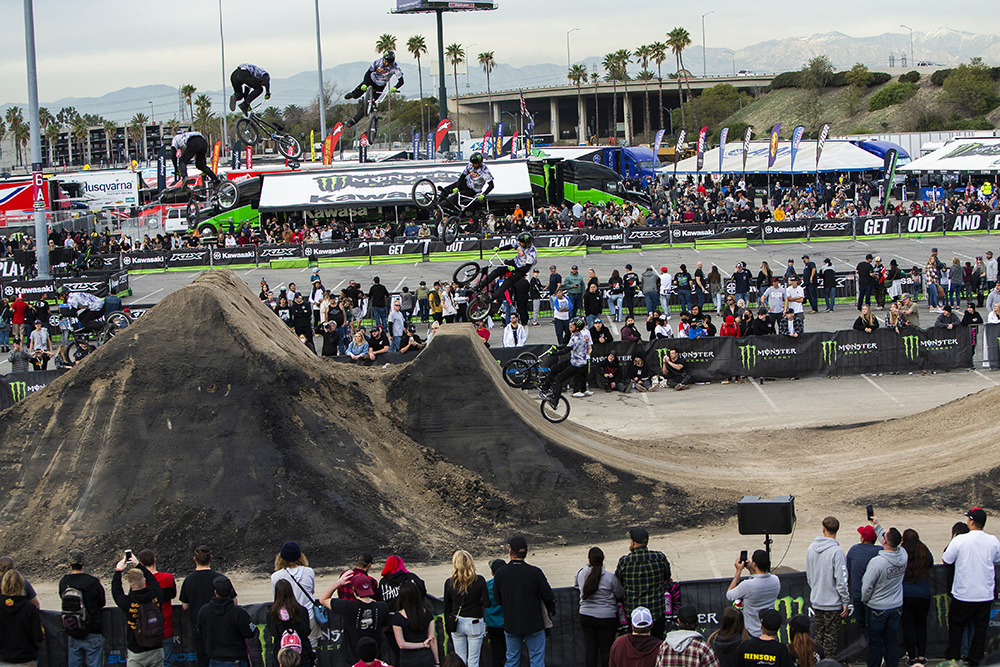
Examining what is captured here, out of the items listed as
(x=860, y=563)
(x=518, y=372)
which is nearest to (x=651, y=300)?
(x=518, y=372)

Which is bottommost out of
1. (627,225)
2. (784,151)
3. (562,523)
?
(562,523)

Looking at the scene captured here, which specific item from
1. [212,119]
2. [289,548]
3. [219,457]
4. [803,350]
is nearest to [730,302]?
[803,350]

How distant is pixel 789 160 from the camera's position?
64.7m

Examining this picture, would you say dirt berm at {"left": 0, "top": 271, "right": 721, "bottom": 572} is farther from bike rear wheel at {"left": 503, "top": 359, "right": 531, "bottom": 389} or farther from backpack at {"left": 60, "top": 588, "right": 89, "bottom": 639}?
backpack at {"left": 60, "top": 588, "right": 89, "bottom": 639}

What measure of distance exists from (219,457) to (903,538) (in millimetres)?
8220

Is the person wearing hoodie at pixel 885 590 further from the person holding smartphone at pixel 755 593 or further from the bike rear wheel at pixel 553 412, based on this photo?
the bike rear wheel at pixel 553 412

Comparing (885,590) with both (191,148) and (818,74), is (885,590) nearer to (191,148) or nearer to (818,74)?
(191,148)

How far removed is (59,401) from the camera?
13922mm

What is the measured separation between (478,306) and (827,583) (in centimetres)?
1058

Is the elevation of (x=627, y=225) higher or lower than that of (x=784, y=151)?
lower

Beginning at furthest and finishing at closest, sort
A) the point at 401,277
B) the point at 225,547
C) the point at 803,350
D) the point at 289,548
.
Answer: the point at 401,277, the point at 803,350, the point at 225,547, the point at 289,548

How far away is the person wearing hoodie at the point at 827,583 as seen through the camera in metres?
8.68

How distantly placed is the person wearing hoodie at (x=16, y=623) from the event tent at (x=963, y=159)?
5763 cm

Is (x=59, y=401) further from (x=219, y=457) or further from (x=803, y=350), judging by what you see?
(x=803, y=350)
